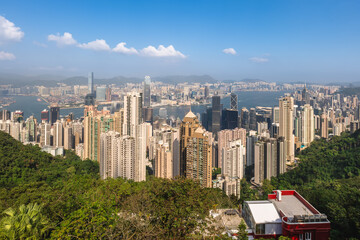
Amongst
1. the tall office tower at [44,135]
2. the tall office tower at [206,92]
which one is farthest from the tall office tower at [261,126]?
the tall office tower at [44,135]

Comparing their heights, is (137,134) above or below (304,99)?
below

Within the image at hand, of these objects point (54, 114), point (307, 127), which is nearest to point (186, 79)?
point (54, 114)

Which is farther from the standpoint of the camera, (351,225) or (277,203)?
(277,203)

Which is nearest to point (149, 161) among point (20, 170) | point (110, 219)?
point (20, 170)

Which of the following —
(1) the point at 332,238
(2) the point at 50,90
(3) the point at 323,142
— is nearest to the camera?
(1) the point at 332,238

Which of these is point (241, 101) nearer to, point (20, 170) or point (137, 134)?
point (137, 134)

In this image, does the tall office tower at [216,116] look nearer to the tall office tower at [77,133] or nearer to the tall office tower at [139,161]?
the tall office tower at [77,133]

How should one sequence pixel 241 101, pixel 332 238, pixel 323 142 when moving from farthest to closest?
pixel 241 101, pixel 323 142, pixel 332 238

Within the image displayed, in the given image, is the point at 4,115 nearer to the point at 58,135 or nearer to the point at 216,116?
the point at 58,135
